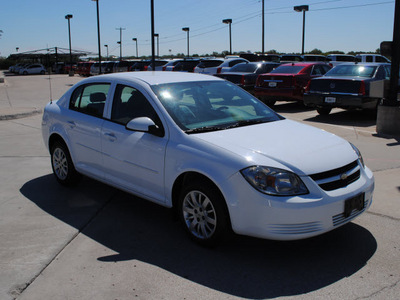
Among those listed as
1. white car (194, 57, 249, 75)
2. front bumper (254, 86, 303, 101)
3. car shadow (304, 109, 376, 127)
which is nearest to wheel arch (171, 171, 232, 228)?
car shadow (304, 109, 376, 127)

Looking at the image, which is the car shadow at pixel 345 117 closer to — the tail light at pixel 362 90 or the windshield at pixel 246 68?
the tail light at pixel 362 90

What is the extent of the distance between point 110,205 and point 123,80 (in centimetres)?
154

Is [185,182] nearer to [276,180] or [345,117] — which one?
[276,180]

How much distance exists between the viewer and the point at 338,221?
3945mm

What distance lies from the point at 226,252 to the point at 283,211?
0.80 meters

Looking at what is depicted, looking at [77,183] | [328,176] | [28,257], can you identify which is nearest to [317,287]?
[328,176]

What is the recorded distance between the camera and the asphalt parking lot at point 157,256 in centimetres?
354

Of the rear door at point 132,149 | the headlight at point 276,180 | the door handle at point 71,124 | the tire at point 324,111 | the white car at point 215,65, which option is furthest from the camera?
the white car at point 215,65

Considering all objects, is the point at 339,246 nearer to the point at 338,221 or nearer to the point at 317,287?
the point at 338,221

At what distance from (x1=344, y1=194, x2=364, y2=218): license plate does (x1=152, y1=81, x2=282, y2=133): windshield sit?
1379 mm

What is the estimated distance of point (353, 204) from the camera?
159 inches

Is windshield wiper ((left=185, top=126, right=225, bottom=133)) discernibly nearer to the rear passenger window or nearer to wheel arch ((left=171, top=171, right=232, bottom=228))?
wheel arch ((left=171, top=171, right=232, bottom=228))

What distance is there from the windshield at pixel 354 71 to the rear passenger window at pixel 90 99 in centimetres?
884

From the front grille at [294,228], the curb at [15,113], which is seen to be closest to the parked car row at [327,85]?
the curb at [15,113]
